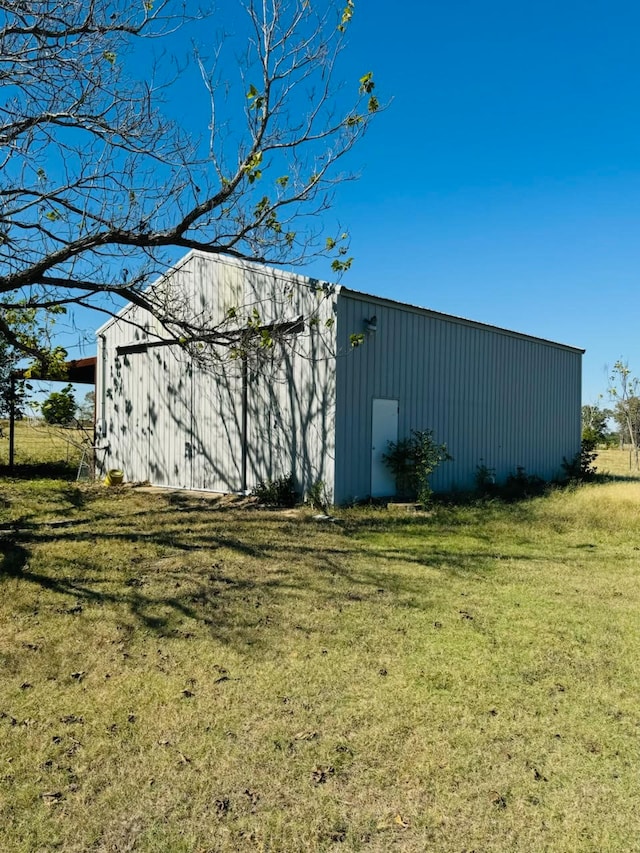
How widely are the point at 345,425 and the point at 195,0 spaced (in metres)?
6.84

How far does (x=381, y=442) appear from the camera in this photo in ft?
38.7

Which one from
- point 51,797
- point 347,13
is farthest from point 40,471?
point 51,797

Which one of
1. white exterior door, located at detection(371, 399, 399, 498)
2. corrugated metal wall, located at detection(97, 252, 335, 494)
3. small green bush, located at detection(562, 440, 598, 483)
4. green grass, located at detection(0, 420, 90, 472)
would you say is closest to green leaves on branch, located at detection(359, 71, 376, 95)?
corrugated metal wall, located at detection(97, 252, 335, 494)

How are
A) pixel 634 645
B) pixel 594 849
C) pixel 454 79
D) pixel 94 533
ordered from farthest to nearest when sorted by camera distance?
pixel 454 79 → pixel 94 533 → pixel 634 645 → pixel 594 849

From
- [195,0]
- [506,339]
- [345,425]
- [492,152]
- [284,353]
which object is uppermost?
[492,152]

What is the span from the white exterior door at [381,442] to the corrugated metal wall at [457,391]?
167 millimetres

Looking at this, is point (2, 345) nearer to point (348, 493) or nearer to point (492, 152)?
point (348, 493)

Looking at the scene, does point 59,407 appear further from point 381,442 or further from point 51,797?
point 51,797

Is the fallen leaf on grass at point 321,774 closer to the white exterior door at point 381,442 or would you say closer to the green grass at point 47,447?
the white exterior door at point 381,442

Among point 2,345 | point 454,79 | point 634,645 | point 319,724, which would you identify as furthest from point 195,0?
point 2,345

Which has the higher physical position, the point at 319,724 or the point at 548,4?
the point at 548,4

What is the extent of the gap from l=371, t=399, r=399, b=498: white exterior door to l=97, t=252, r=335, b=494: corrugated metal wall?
118cm

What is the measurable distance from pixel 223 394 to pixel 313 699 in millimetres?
9811

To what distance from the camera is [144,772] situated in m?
2.88
